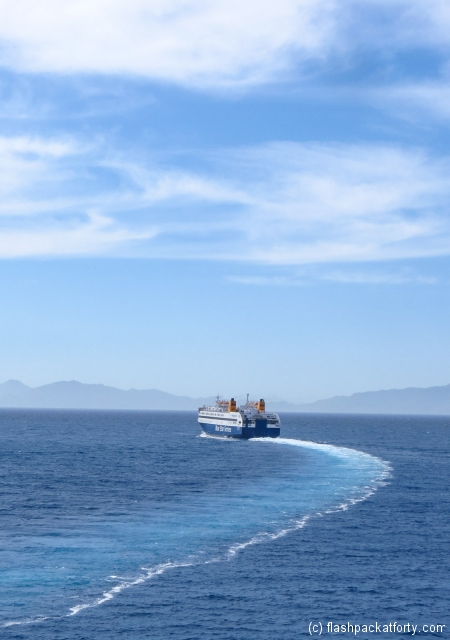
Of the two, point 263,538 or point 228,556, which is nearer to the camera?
point 228,556

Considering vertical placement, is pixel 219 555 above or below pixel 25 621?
above

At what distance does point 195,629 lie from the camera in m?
51.2

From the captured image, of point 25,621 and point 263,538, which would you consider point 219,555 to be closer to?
point 263,538

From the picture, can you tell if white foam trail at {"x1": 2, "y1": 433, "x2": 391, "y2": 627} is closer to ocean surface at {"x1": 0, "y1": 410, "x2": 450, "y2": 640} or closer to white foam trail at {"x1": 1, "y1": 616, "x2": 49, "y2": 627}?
white foam trail at {"x1": 1, "y1": 616, "x2": 49, "y2": 627}

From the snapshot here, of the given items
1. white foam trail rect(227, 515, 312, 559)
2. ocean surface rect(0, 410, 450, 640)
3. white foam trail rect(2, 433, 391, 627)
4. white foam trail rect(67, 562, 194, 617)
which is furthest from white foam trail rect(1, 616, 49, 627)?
white foam trail rect(227, 515, 312, 559)

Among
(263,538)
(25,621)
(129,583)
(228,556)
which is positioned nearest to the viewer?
(25,621)

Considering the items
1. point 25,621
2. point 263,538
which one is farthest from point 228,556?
point 25,621

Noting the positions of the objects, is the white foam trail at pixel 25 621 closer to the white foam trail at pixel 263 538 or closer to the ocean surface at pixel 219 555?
the ocean surface at pixel 219 555

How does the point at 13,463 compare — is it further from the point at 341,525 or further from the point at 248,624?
the point at 248,624

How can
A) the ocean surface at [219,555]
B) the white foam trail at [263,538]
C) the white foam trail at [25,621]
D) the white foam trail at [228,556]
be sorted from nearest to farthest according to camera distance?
the white foam trail at [25,621]
the ocean surface at [219,555]
the white foam trail at [228,556]
the white foam trail at [263,538]

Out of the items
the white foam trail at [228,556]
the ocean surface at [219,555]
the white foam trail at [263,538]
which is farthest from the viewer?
the white foam trail at [263,538]

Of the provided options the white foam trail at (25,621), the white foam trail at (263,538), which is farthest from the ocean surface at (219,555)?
the white foam trail at (263,538)

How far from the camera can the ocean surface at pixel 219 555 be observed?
53125mm

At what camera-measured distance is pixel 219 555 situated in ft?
228
